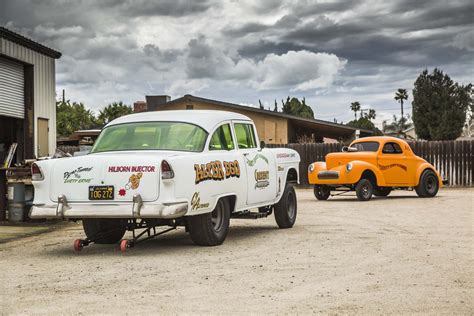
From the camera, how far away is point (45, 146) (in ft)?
79.0

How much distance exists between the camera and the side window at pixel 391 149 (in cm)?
2270

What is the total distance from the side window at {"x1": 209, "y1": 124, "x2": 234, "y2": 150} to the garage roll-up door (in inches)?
438

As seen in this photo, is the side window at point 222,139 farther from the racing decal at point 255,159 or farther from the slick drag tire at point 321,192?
the slick drag tire at point 321,192

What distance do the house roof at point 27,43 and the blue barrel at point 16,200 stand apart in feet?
21.3

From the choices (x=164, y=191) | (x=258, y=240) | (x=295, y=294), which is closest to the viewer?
(x=295, y=294)

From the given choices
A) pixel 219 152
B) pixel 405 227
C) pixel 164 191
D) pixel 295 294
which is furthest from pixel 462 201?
pixel 295 294

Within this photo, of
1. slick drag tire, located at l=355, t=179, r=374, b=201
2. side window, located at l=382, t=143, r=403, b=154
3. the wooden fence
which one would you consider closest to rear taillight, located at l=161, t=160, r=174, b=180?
slick drag tire, located at l=355, t=179, r=374, b=201

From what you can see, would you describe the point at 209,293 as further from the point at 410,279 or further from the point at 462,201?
the point at 462,201

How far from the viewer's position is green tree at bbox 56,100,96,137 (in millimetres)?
60938

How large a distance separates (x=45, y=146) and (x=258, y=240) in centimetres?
1368

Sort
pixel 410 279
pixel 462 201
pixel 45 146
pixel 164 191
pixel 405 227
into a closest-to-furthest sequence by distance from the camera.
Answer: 1. pixel 410 279
2. pixel 164 191
3. pixel 405 227
4. pixel 462 201
5. pixel 45 146

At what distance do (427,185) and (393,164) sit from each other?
1.55m

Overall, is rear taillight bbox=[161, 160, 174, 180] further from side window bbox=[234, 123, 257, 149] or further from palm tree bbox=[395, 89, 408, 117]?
palm tree bbox=[395, 89, 408, 117]

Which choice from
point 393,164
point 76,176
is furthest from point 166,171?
point 393,164
